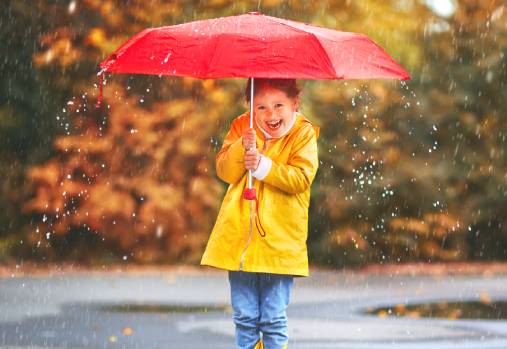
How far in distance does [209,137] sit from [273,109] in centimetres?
474

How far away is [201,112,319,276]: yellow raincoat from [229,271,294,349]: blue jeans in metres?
0.13

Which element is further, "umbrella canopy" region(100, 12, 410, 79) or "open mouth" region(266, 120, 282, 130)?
"open mouth" region(266, 120, 282, 130)

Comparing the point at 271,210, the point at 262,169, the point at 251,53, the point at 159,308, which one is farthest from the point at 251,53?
the point at 159,308

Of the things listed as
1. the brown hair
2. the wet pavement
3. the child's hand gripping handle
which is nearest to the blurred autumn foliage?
the wet pavement

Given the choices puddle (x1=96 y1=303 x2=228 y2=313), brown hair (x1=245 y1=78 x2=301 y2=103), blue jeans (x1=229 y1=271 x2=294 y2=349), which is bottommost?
puddle (x1=96 y1=303 x2=228 y2=313)

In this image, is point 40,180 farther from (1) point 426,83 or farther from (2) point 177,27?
(2) point 177,27

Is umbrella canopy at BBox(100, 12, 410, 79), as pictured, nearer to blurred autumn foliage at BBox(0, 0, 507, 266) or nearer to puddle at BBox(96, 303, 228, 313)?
puddle at BBox(96, 303, 228, 313)

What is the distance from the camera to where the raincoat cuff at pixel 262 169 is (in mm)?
5387

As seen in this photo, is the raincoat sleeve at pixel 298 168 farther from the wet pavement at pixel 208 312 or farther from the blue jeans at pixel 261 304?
the wet pavement at pixel 208 312

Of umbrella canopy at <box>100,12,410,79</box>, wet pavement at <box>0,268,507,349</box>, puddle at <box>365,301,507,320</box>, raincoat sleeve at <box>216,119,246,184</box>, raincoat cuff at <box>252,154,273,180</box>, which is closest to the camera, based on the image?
umbrella canopy at <box>100,12,410,79</box>

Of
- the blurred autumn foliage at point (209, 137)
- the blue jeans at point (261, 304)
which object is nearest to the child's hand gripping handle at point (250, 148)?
the blue jeans at point (261, 304)

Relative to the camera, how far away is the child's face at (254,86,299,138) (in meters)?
5.53

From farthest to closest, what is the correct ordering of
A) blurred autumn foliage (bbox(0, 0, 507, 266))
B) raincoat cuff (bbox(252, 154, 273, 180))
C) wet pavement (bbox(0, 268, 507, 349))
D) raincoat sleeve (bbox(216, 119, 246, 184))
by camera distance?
blurred autumn foliage (bbox(0, 0, 507, 266))
wet pavement (bbox(0, 268, 507, 349))
raincoat sleeve (bbox(216, 119, 246, 184))
raincoat cuff (bbox(252, 154, 273, 180))

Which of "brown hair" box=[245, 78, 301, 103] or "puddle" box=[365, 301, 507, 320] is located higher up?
"brown hair" box=[245, 78, 301, 103]
